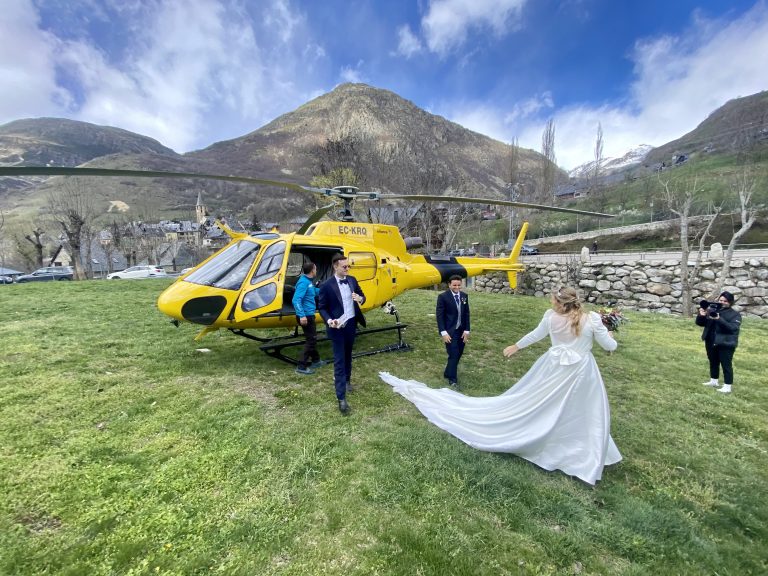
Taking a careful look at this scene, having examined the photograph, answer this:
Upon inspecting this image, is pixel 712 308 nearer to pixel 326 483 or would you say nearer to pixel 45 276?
pixel 326 483

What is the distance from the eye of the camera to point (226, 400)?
4.54m

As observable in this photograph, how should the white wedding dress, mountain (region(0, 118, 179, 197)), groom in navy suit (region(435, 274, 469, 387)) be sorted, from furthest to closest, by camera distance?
mountain (region(0, 118, 179, 197)) → groom in navy suit (region(435, 274, 469, 387)) → the white wedding dress

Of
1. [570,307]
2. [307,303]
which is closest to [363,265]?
[307,303]

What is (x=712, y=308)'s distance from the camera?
547cm

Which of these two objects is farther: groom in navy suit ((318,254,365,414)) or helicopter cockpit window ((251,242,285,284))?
helicopter cockpit window ((251,242,285,284))

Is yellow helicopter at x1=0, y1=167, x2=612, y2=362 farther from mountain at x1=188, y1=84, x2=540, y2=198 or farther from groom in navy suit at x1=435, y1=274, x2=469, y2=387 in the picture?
mountain at x1=188, y1=84, x2=540, y2=198

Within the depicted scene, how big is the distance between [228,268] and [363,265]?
89.1 inches

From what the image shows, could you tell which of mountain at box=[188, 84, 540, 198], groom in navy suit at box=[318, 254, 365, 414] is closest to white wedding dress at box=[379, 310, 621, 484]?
groom in navy suit at box=[318, 254, 365, 414]

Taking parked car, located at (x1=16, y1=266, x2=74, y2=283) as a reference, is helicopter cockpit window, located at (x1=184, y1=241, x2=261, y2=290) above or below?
above

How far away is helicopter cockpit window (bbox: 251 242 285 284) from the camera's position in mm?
5492

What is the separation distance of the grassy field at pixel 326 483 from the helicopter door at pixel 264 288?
1.01 metres

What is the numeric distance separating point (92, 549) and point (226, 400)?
223 centimetres

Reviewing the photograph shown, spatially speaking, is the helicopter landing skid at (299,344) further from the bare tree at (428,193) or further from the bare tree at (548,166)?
the bare tree at (548,166)

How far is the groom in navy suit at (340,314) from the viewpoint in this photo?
4395 millimetres
